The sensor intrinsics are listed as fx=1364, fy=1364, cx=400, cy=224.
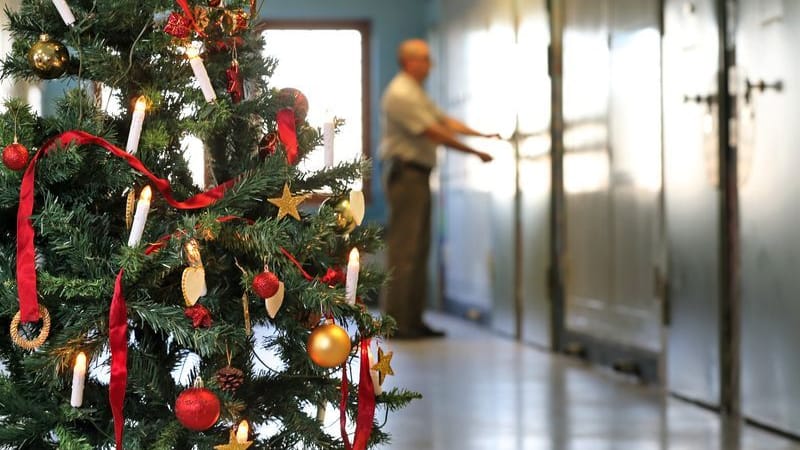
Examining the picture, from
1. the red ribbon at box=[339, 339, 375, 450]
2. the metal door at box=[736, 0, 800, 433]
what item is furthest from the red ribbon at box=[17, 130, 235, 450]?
the metal door at box=[736, 0, 800, 433]

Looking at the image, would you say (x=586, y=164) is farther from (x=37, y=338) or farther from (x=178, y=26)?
(x=37, y=338)

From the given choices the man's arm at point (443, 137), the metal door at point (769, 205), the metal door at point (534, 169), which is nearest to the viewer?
the metal door at point (769, 205)

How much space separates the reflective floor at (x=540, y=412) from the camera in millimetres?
3320

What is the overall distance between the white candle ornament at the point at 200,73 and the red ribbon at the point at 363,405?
468 millimetres

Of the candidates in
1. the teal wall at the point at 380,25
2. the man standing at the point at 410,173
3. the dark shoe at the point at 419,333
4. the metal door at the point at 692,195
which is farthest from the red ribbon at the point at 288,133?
the teal wall at the point at 380,25

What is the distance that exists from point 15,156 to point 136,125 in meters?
0.18

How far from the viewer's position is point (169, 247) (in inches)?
78.9

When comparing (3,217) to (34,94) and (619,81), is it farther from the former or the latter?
(619,81)

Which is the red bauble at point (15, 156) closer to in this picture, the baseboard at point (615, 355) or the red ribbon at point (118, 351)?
the red ribbon at point (118, 351)

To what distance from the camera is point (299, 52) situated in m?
8.98

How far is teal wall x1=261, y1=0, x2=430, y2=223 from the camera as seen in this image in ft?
29.1

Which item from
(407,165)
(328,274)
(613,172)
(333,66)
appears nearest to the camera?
(328,274)

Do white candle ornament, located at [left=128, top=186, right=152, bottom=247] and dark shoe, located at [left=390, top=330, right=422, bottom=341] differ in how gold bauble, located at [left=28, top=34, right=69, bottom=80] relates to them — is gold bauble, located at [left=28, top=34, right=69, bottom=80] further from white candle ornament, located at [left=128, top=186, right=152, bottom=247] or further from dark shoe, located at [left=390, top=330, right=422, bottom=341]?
dark shoe, located at [left=390, top=330, right=422, bottom=341]

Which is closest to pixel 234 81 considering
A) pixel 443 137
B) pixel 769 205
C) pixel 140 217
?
pixel 140 217
